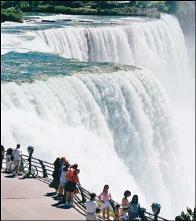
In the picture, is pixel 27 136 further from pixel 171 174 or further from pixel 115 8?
pixel 115 8

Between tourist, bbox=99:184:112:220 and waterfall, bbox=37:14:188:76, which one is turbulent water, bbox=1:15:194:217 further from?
tourist, bbox=99:184:112:220

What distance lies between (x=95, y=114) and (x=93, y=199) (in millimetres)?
13881

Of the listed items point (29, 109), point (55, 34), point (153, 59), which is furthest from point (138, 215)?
point (153, 59)

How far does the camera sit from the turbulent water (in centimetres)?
2566

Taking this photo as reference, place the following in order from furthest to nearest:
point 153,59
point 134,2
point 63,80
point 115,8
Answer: point 134,2 < point 115,8 < point 153,59 < point 63,80

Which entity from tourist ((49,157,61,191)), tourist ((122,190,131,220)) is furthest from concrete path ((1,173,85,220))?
tourist ((122,190,131,220))

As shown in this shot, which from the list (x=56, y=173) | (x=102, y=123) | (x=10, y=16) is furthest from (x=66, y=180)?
(x=10, y=16)

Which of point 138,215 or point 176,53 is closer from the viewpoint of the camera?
point 138,215

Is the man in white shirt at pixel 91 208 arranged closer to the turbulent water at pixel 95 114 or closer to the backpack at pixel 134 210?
the backpack at pixel 134 210

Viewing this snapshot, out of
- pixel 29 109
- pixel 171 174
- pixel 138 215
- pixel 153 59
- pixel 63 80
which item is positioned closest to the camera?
pixel 138 215

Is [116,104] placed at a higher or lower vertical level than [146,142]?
higher

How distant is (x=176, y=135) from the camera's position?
37.0 m

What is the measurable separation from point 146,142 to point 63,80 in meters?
6.24

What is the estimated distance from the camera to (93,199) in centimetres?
1605
